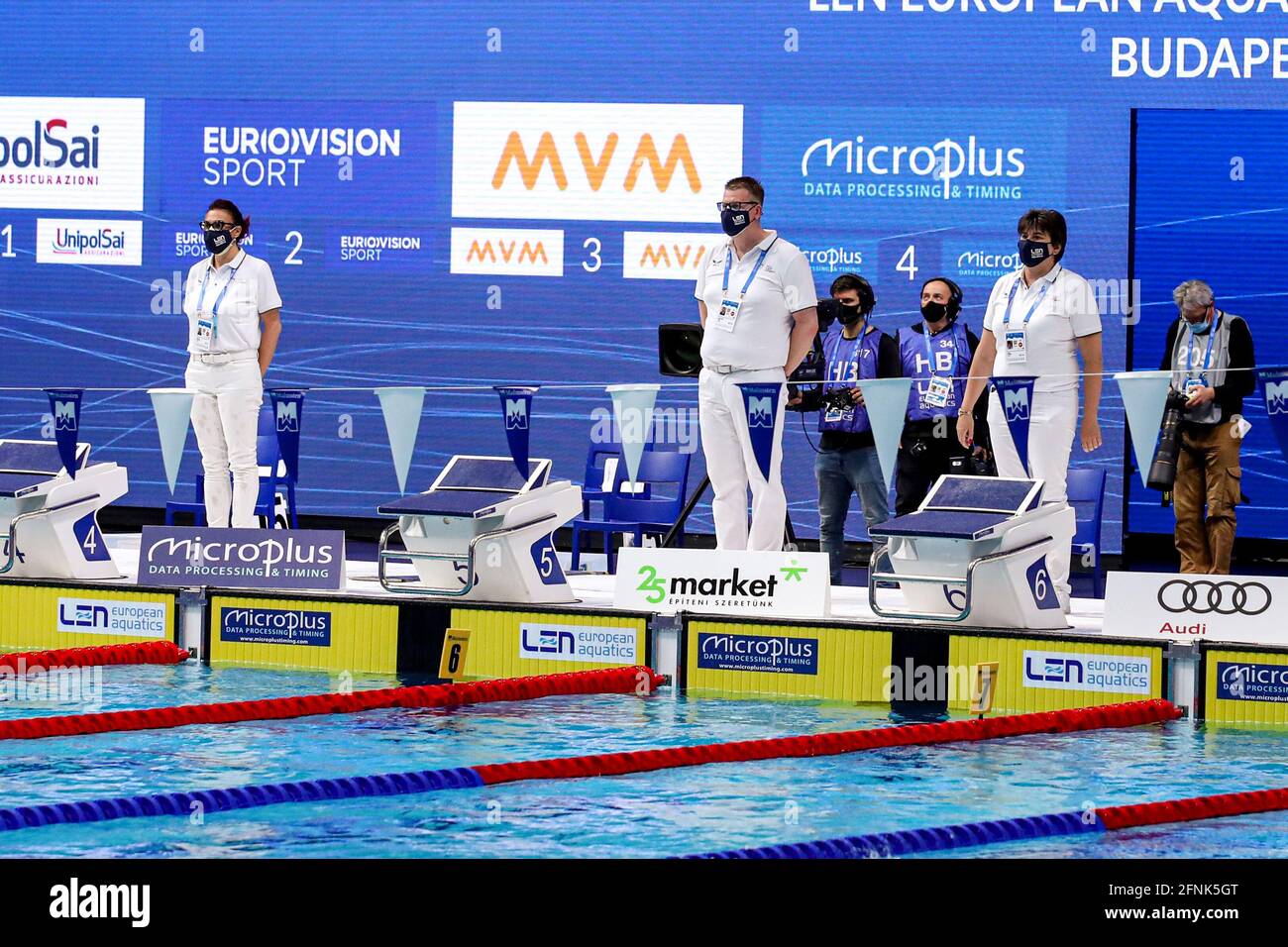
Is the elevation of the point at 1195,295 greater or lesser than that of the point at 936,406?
greater

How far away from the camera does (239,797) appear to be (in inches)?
195

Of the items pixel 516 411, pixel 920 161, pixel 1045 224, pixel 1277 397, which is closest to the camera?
pixel 1277 397

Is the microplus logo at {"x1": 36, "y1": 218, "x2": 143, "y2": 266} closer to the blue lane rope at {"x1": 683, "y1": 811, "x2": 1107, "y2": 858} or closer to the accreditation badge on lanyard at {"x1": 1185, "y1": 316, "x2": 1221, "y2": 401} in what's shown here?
the accreditation badge on lanyard at {"x1": 1185, "y1": 316, "x2": 1221, "y2": 401}

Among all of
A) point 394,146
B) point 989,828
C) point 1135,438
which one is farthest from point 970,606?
point 394,146

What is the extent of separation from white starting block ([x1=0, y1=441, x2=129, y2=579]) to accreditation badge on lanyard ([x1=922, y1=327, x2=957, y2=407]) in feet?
11.5

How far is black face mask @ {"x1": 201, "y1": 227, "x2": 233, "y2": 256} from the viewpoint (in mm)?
8469

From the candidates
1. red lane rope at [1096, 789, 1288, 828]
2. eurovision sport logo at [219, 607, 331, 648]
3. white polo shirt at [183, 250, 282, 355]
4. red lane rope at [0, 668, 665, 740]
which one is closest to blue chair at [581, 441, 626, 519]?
white polo shirt at [183, 250, 282, 355]

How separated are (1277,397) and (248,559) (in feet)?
12.6

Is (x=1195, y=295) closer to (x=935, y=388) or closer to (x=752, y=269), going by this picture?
(x=935, y=388)

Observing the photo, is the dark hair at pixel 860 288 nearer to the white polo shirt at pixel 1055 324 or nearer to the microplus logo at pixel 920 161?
the white polo shirt at pixel 1055 324

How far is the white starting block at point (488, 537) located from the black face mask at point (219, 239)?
1501mm

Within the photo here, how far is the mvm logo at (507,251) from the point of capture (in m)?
11.4

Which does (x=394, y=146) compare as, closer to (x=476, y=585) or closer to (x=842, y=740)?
(x=476, y=585)
